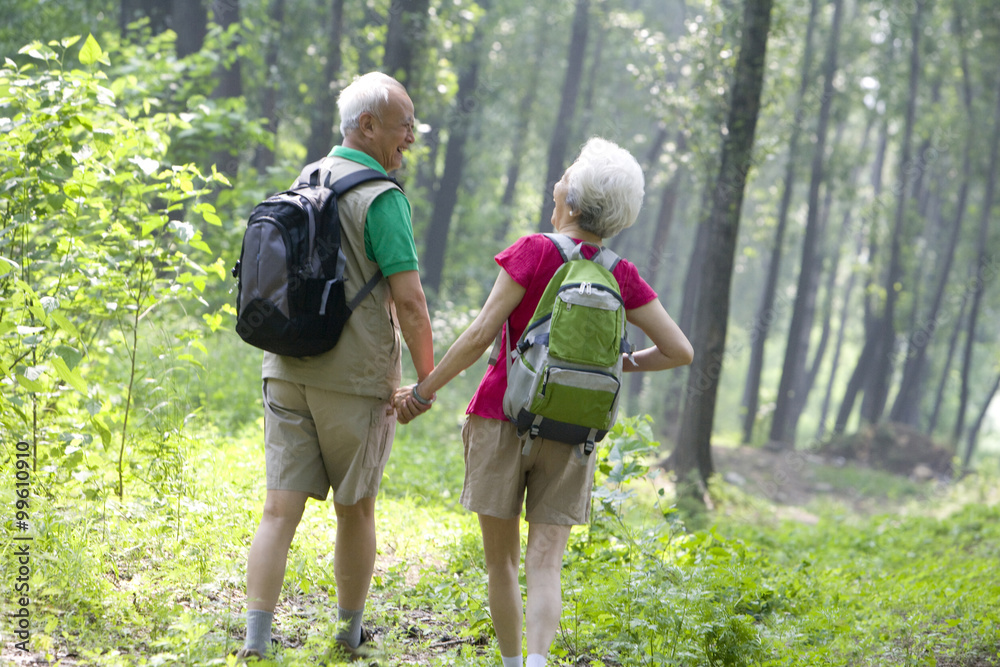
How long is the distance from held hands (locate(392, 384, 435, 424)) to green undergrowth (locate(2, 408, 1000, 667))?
0.91 m

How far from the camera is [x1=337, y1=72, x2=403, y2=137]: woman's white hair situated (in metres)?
3.23

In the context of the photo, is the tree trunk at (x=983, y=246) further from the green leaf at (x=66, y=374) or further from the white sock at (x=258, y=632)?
the green leaf at (x=66, y=374)

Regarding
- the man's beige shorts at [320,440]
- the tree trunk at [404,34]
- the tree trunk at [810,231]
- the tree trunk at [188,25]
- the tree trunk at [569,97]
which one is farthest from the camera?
the tree trunk at [810,231]

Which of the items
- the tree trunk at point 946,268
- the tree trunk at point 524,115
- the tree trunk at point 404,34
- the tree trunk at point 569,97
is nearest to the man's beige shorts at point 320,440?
the tree trunk at point 404,34

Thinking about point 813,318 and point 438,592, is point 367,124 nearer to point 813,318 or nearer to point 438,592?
point 438,592

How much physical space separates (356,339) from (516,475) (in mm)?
785

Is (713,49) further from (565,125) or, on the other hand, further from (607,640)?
(607,640)

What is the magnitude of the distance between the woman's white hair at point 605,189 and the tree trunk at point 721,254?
6926 millimetres

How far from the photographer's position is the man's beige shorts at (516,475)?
10.1ft

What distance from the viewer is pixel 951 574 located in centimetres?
686

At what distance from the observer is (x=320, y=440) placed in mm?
3154

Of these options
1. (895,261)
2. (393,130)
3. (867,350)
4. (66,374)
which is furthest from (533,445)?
(867,350)

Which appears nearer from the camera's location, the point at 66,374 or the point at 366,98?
the point at 366,98

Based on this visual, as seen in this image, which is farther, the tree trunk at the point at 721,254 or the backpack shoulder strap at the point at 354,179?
the tree trunk at the point at 721,254
